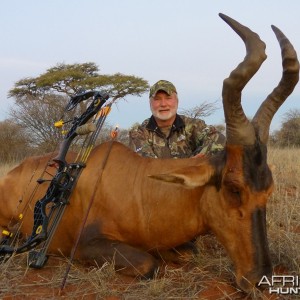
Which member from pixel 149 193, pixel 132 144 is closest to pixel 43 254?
pixel 149 193

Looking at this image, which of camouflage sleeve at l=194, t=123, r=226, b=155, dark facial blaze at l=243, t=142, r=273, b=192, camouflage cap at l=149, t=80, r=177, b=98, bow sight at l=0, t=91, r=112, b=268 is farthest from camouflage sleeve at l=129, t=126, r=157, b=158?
dark facial blaze at l=243, t=142, r=273, b=192

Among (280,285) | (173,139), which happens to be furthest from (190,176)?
(173,139)

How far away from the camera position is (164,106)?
594 centimetres

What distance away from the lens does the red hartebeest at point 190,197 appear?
3492 millimetres

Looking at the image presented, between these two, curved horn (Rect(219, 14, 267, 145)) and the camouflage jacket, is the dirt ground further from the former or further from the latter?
the camouflage jacket

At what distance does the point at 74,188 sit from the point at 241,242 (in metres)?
1.66

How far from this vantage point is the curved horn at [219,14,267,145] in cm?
358

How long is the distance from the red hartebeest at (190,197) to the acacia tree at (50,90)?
15.4 metres

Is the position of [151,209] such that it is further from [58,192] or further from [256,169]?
[256,169]

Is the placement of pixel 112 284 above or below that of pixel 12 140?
above

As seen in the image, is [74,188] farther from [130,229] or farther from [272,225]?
[272,225]

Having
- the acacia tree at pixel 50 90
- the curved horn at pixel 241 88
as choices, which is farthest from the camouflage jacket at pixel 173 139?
the acacia tree at pixel 50 90

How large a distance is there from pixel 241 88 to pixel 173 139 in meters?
2.44

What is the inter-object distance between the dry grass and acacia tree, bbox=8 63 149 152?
1581 cm
